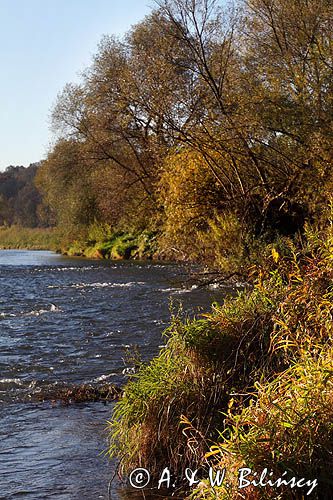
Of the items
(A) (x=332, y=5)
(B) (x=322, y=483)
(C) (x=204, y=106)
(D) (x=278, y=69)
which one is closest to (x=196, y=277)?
(C) (x=204, y=106)

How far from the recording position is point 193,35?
721 inches

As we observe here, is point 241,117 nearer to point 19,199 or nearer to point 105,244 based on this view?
point 105,244

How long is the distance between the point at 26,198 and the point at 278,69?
73.4m

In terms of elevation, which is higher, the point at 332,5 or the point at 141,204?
the point at 332,5

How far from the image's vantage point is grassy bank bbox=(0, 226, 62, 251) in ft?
197

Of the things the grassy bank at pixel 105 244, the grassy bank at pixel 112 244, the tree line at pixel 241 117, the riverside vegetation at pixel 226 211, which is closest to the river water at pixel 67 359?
the riverside vegetation at pixel 226 211

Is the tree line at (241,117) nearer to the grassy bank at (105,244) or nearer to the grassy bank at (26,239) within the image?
the grassy bank at (105,244)

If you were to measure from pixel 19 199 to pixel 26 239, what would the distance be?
88.5ft

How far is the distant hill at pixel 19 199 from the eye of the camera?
273 feet

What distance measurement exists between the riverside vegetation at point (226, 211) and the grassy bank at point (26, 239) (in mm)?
13566

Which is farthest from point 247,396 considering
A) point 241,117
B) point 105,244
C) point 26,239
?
point 26,239

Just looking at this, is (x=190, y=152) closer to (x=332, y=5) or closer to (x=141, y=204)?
(x=332, y=5)

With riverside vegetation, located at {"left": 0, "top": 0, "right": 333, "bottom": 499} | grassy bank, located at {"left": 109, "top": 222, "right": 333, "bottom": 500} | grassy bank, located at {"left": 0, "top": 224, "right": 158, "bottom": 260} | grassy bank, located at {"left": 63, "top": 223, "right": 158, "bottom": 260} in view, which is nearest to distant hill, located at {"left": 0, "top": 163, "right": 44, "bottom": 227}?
grassy bank, located at {"left": 0, "top": 224, "right": 158, "bottom": 260}

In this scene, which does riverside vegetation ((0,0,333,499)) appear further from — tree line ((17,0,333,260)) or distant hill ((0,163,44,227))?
distant hill ((0,163,44,227))
